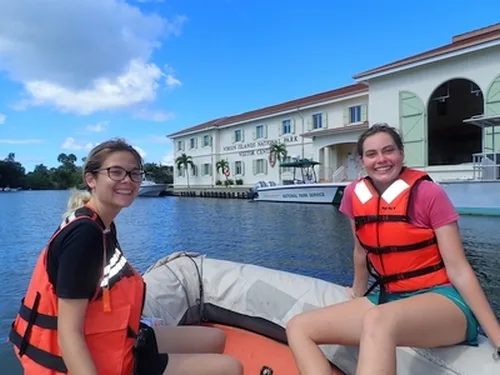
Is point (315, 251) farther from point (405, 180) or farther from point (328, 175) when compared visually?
point (328, 175)

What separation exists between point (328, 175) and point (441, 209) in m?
21.6

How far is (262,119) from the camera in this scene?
27.9 m

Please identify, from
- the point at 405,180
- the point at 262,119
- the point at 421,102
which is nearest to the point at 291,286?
the point at 405,180

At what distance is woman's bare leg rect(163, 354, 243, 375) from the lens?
1433 millimetres

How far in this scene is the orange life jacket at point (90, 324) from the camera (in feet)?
4.07

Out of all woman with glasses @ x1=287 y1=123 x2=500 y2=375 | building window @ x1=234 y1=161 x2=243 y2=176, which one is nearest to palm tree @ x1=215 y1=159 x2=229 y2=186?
building window @ x1=234 y1=161 x2=243 y2=176

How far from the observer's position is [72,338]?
1173mm

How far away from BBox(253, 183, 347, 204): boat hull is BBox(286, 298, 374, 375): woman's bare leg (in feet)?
49.8

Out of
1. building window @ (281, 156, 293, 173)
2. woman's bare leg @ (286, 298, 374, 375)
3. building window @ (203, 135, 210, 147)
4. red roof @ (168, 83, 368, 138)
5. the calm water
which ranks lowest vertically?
the calm water

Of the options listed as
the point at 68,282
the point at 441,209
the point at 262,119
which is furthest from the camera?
the point at 262,119

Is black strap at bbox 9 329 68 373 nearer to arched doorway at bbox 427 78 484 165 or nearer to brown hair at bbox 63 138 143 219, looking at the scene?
brown hair at bbox 63 138 143 219

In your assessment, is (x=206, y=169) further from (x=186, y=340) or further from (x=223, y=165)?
(x=186, y=340)

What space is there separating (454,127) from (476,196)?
11.9m

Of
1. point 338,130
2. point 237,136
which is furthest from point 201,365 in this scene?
point 237,136
